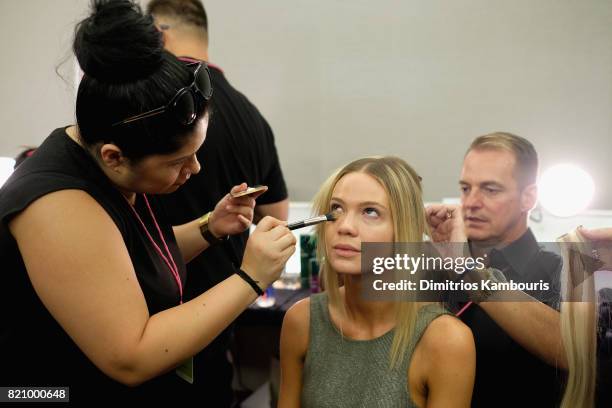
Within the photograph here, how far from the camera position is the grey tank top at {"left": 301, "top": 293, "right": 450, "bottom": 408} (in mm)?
1172

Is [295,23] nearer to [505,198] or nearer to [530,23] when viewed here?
[530,23]

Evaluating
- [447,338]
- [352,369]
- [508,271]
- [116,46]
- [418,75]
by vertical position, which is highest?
[116,46]

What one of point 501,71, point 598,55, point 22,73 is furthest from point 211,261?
point 22,73

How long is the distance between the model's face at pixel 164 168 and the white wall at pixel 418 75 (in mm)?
1807

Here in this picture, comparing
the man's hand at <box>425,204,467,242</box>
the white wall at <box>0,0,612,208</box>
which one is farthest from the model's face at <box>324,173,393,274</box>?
the white wall at <box>0,0,612,208</box>

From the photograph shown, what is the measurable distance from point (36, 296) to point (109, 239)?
170mm

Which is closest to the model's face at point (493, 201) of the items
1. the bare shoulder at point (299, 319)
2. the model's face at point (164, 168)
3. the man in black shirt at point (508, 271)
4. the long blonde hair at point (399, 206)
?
the man in black shirt at point (508, 271)

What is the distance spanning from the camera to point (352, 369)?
1.23m

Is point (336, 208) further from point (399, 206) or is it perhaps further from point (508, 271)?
point (508, 271)

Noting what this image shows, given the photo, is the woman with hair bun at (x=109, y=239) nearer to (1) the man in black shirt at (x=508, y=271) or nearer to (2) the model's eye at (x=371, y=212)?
(2) the model's eye at (x=371, y=212)

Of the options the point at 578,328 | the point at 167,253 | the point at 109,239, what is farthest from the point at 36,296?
the point at 578,328

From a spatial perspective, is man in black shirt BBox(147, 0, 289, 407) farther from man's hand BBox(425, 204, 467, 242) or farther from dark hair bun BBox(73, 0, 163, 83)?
dark hair bun BBox(73, 0, 163, 83)

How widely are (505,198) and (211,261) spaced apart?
35.4 inches

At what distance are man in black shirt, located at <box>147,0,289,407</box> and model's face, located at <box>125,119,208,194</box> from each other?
62cm
